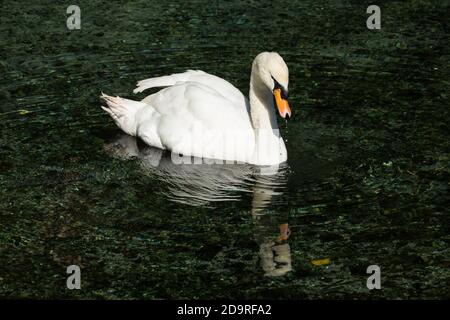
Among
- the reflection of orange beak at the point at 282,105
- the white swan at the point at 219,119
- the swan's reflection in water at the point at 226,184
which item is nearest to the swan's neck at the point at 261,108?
the white swan at the point at 219,119

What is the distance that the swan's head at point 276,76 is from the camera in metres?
9.86

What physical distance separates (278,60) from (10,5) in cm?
652

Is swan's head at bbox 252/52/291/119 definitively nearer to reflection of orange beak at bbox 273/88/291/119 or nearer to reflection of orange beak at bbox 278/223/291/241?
reflection of orange beak at bbox 273/88/291/119

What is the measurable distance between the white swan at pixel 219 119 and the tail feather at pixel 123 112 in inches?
3.8

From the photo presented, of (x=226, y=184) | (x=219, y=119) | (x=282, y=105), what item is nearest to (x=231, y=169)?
(x=226, y=184)

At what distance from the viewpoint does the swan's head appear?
986cm

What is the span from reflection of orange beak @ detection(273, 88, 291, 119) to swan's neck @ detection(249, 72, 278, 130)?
67cm

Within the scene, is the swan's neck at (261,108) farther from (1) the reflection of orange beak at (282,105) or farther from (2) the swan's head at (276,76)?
(1) the reflection of orange beak at (282,105)

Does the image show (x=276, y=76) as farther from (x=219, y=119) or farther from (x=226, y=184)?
(x=226, y=184)

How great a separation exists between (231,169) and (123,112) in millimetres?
1699

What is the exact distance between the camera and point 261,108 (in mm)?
10766

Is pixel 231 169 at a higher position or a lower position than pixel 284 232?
higher

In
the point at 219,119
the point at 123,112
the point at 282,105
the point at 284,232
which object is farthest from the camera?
the point at 123,112

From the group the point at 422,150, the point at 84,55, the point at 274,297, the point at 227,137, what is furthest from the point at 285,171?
the point at 84,55
